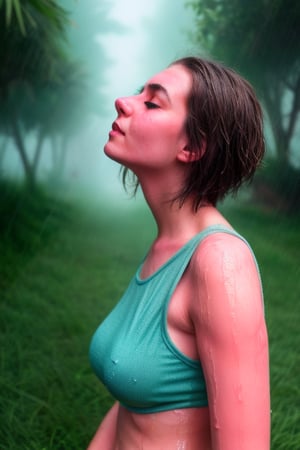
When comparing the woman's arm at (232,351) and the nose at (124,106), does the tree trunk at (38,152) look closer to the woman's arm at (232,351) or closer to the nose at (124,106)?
the nose at (124,106)

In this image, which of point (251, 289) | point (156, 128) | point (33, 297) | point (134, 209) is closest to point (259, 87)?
point (134, 209)

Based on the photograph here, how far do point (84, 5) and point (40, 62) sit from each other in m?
0.37

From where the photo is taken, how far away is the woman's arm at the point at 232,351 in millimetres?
635

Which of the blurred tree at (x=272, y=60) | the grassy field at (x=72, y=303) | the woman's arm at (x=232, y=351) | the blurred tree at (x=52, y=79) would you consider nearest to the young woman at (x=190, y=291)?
the woman's arm at (x=232, y=351)

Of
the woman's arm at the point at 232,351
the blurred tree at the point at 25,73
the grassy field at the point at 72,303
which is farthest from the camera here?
the blurred tree at the point at 25,73

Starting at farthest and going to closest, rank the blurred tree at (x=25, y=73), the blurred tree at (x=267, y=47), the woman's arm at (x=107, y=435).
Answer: the blurred tree at (x=25, y=73) → the blurred tree at (x=267, y=47) → the woman's arm at (x=107, y=435)

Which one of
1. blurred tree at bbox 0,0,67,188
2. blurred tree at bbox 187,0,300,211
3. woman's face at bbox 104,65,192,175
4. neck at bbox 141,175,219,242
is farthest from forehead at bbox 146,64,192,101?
blurred tree at bbox 0,0,67,188

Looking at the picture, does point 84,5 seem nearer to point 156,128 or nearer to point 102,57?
point 102,57

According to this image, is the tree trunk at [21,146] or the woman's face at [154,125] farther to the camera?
the tree trunk at [21,146]

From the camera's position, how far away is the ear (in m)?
0.78

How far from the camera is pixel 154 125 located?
773 mm

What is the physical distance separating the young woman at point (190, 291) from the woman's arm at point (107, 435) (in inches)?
2.6

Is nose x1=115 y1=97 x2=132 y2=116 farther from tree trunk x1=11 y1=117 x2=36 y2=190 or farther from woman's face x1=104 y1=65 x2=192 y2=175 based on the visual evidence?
tree trunk x1=11 y1=117 x2=36 y2=190

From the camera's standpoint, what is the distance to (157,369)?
0.72 meters
